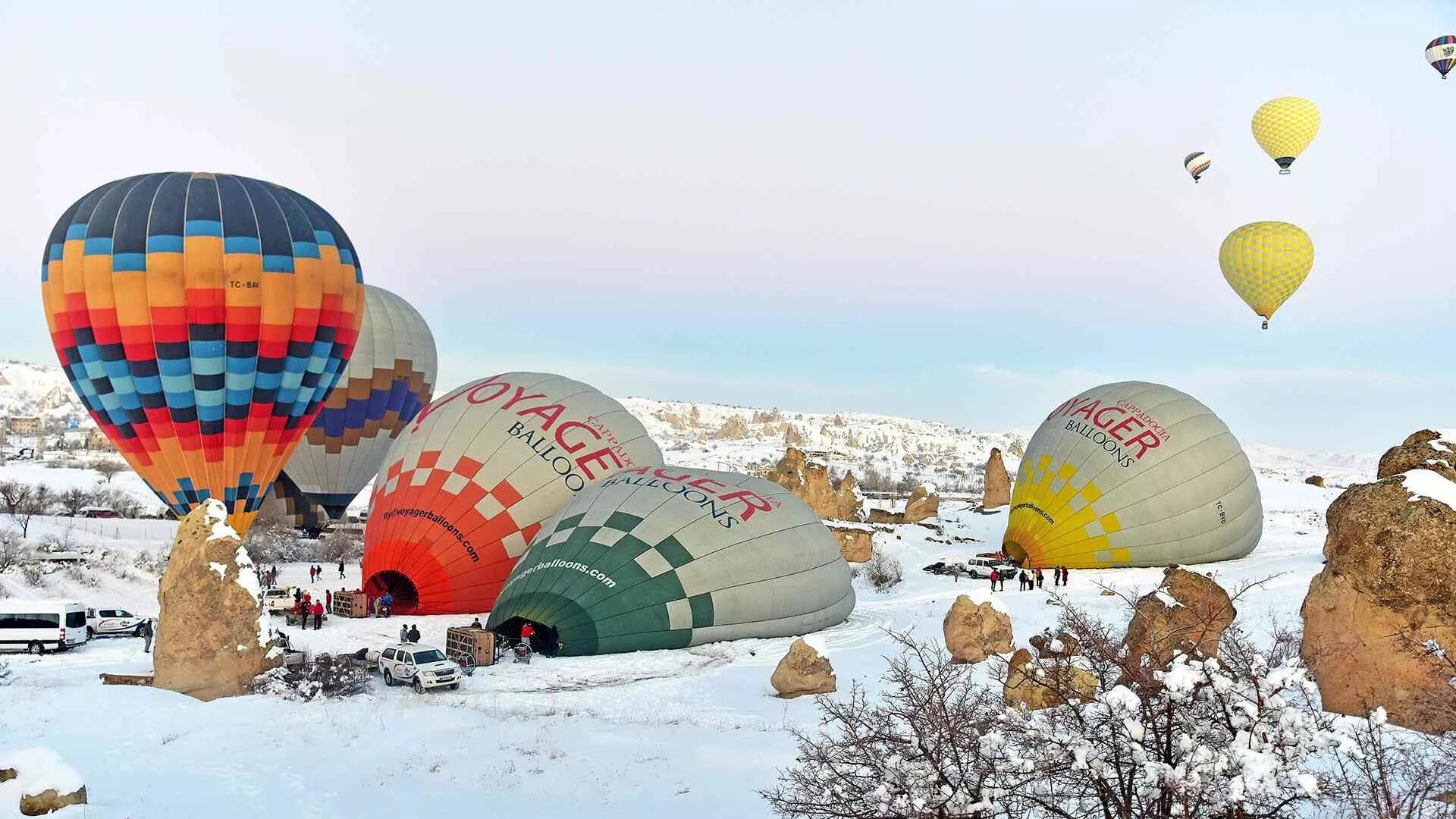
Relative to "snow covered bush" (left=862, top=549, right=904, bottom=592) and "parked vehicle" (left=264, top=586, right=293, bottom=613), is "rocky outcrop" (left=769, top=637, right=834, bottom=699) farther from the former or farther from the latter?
"snow covered bush" (left=862, top=549, right=904, bottom=592)

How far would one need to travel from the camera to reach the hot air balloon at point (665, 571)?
19.2 metres

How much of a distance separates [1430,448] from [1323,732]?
783 cm

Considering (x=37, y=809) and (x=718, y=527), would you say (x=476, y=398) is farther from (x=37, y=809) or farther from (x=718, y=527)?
(x=37, y=809)

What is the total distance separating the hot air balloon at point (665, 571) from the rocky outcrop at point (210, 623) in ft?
17.0

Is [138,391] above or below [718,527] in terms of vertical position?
above

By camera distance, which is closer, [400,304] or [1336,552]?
[1336,552]

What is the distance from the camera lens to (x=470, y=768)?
1208 centimetres

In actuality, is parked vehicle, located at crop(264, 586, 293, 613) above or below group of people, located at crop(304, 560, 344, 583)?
below

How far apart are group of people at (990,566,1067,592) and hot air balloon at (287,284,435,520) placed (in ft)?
73.4

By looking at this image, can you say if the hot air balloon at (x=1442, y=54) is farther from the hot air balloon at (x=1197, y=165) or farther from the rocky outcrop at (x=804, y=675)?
the rocky outcrop at (x=804, y=675)

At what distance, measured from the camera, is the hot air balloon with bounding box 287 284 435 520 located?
38469 millimetres

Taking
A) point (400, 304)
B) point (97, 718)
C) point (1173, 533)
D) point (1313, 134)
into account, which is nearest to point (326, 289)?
point (400, 304)

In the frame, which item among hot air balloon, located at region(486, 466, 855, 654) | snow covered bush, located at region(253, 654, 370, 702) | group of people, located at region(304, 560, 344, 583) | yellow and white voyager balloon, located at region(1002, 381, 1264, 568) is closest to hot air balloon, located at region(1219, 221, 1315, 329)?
yellow and white voyager balloon, located at region(1002, 381, 1264, 568)

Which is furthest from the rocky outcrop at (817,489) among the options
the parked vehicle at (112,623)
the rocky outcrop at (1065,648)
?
the rocky outcrop at (1065,648)
